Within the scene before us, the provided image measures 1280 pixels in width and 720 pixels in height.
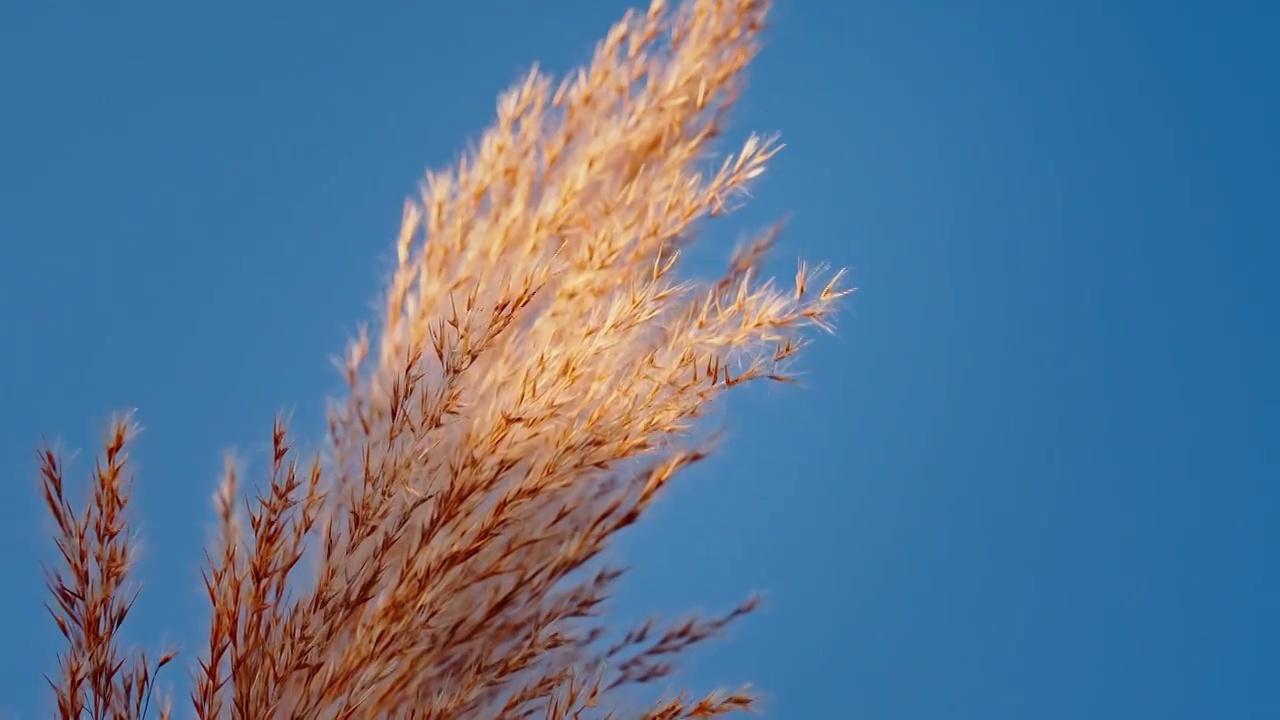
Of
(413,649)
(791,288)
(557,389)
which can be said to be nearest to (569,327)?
(557,389)

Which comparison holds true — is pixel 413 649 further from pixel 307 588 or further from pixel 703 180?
pixel 703 180

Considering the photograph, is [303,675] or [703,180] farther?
[703,180]

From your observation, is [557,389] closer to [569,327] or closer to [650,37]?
[569,327]

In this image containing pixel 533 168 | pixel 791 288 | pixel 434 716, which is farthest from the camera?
pixel 533 168

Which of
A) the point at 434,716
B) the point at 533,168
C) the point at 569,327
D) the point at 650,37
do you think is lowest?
the point at 434,716

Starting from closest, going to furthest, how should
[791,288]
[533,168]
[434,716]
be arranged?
[434,716] < [791,288] < [533,168]

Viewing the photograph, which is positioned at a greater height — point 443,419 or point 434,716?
point 443,419
